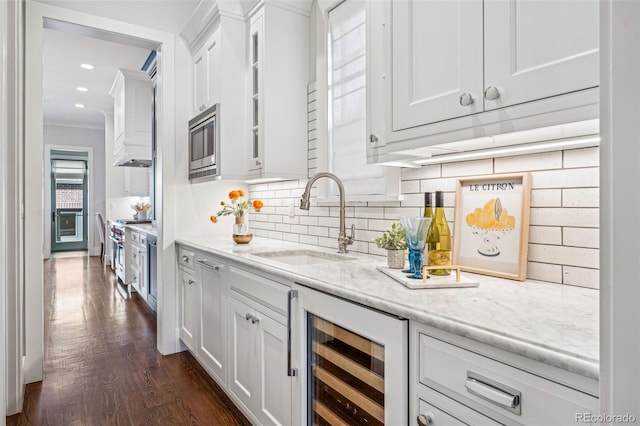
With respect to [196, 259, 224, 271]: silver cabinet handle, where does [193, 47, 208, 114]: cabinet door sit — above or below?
above

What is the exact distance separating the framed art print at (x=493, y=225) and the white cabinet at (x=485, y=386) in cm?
57

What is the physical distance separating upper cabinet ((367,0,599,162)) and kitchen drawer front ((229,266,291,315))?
2.40ft

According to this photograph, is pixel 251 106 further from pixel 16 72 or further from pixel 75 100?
pixel 75 100

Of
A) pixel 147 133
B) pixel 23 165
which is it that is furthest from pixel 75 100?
pixel 23 165

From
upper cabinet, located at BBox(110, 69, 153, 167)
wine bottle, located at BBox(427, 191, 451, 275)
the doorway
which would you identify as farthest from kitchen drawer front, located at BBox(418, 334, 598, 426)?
the doorway

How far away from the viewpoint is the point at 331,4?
2.40 metres

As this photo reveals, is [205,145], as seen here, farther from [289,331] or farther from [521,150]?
[521,150]

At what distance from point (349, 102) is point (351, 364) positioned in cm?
153

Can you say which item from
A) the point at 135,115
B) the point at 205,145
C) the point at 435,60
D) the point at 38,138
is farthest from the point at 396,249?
the point at 135,115

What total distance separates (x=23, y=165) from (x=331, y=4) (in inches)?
87.3

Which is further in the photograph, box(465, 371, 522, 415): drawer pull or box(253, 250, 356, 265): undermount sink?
box(253, 250, 356, 265): undermount sink

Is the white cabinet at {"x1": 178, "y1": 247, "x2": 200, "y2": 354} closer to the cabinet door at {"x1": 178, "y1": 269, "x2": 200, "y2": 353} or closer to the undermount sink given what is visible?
the cabinet door at {"x1": 178, "y1": 269, "x2": 200, "y2": 353}

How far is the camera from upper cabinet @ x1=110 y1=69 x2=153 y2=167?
518 centimetres

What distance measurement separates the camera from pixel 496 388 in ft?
2.77
